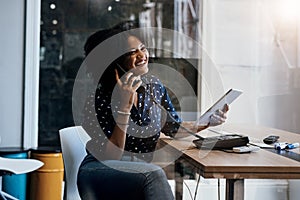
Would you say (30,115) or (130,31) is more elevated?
(130,31)

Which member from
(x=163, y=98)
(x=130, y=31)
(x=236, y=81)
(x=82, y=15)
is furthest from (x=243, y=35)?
(x=130, y=31)

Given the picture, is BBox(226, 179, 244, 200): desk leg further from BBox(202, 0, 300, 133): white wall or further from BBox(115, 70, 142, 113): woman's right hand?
BBox(202, 0, 300, 133): white wall

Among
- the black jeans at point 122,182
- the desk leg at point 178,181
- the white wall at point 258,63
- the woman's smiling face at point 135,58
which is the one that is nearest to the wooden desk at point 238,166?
the black jeans at point 122,182

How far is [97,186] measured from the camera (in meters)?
1.70

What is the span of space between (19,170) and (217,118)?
119 cm

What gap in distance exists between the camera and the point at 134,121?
6.63 ft

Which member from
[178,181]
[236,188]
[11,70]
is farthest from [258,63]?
[236,188]

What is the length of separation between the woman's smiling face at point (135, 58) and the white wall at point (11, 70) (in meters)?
1.64

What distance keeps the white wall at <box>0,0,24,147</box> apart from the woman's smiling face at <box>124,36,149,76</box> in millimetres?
1639

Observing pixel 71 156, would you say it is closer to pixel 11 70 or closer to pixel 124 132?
pixel 124 132

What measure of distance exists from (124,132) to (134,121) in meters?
0.13

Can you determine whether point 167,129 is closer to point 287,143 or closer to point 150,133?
point 150,133

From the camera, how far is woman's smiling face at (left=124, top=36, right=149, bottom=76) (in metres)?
1.99

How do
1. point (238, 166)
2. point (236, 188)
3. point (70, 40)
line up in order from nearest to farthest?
point (238, 166) → point (236, 188) → point (70, 40)
